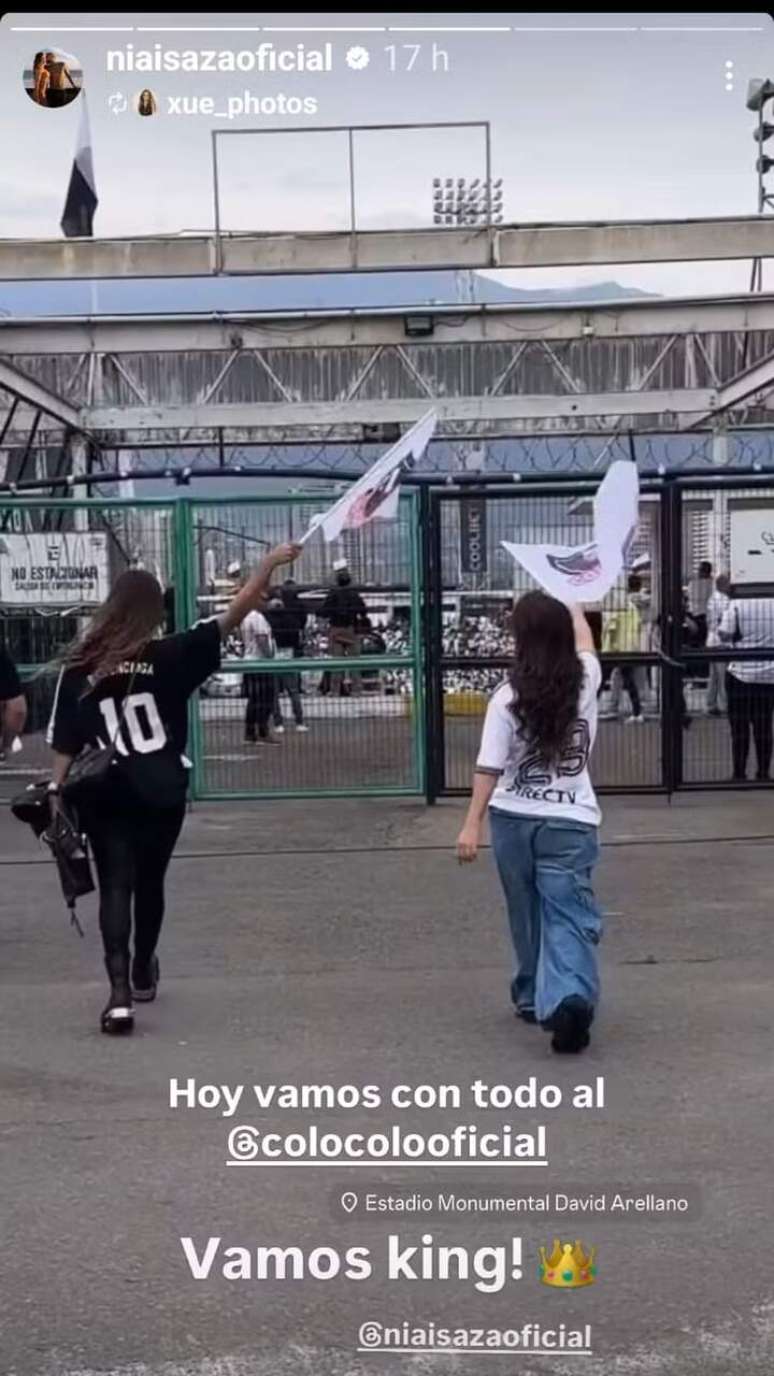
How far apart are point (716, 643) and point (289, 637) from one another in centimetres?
289

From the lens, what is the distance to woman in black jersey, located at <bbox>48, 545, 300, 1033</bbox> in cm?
583

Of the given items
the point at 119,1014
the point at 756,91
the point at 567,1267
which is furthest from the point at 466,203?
the point at 567,1267

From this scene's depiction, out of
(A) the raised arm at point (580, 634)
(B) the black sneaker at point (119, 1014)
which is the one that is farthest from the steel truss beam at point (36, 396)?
(A) the raised arm at point (580, 634)

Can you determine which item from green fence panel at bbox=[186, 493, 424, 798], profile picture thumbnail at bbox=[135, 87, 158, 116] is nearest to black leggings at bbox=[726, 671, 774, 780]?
green fence panel at bbox=[186, 493, 424, 798]

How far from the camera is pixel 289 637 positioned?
1056 cm

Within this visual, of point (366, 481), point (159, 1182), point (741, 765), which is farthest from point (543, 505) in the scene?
point (159, 1182)

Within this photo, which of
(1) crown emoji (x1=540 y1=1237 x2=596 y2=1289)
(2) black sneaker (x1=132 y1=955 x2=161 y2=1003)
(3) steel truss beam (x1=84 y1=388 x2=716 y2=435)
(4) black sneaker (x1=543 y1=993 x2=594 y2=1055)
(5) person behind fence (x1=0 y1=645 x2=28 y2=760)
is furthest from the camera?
(3) steel truss beam (x1=84 y1=388 x2=716 y2=435)

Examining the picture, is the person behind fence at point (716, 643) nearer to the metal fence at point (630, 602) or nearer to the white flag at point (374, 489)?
the metal fence at point (630, 602)

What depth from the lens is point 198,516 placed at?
10.5 meters

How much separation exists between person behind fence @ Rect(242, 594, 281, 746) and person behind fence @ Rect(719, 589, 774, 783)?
10.1ft

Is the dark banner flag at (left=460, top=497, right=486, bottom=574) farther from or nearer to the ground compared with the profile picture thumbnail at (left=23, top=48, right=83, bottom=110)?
nearer to the ground

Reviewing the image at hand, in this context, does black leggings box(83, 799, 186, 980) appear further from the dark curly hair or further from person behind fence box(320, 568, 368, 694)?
person behind fence box(320, 568, 368, 694)

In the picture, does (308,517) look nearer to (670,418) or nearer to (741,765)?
(741,765)

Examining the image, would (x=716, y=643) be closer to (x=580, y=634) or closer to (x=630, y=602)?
(x=630, y=602)
